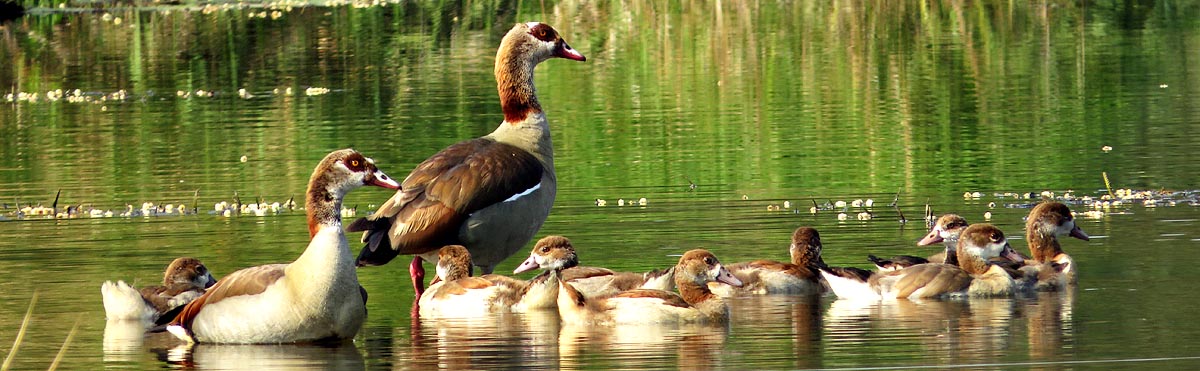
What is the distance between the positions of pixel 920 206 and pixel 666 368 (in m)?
8.01

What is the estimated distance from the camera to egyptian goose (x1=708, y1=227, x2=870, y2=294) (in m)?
14.2

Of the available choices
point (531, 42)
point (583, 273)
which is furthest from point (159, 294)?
point (531, 42)

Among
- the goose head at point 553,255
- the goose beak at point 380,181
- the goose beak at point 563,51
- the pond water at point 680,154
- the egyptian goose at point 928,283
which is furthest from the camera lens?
the goose beak at point 563,51

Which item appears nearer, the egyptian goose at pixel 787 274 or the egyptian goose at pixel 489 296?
the egyptian goose at pixel 489 296

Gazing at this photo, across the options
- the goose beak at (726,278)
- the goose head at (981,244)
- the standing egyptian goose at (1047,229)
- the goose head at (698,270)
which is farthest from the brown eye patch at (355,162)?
the standing egyptian goose at (1047,229)

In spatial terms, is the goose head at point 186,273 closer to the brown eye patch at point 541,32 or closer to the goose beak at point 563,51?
the brown eye patch at point 541,32

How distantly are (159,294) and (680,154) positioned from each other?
10.6m

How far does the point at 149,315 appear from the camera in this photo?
13688mm

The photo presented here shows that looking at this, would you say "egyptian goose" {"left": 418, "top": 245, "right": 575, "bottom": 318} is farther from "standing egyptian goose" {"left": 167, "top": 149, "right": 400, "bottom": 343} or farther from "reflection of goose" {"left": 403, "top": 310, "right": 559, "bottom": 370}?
"standing egyptian goose" {"left": 167, "top": 149, "right": 400, "bottom": 343}

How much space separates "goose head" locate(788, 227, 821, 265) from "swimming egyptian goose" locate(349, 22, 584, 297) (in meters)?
2.01

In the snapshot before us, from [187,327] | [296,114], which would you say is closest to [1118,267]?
[187,327]

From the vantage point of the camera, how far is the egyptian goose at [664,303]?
1286 cm

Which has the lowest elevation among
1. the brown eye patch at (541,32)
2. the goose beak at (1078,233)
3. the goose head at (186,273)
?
the goose beak at (1078,233)

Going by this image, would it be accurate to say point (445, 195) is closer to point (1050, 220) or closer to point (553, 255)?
point (553, 255)
